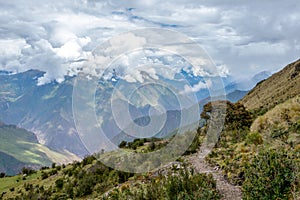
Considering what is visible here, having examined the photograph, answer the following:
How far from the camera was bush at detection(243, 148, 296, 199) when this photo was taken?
40.8ft

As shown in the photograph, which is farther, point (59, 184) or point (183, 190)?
point (59, 184)

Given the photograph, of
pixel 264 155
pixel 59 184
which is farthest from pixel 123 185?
pixel 59 184

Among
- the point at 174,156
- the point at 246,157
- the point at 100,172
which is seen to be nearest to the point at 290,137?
the point at 246,157

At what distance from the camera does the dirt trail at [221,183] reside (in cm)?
1548

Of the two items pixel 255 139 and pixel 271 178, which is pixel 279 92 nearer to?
pixel 255 139

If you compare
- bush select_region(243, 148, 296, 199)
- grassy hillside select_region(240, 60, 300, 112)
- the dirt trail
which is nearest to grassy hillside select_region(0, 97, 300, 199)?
bush select_region(243, 148, 296, 199)

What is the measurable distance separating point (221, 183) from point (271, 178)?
463 cm

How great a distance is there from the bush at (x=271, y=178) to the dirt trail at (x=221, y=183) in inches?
59.7

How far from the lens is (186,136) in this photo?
74.7 feet

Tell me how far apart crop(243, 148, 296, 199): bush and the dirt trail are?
1.52m

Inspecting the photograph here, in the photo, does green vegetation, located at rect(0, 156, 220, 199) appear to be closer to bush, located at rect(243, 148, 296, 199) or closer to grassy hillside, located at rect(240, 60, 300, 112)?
bush, located at rect(243, 148, 296, 199)

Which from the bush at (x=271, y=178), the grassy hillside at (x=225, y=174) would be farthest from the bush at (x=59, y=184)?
the bush at (x=271, y=178)

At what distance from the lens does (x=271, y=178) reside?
13.1 metres

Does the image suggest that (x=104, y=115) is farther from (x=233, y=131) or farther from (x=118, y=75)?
(x=233, y=131)
